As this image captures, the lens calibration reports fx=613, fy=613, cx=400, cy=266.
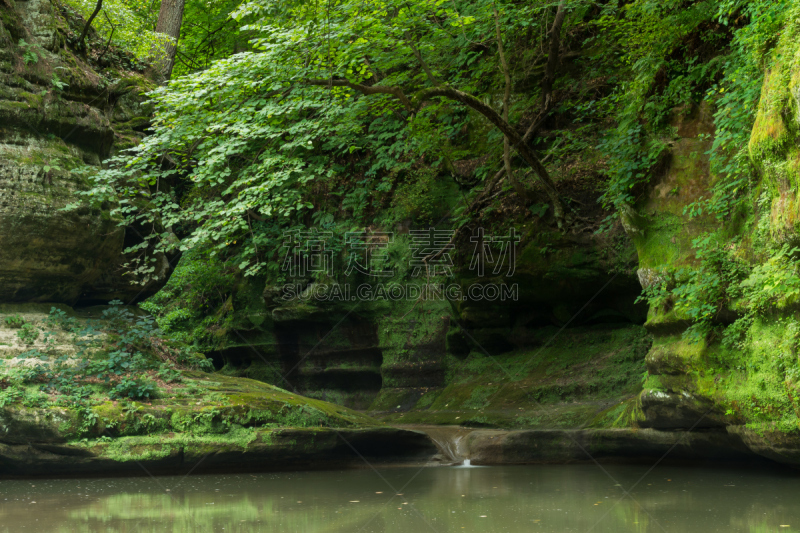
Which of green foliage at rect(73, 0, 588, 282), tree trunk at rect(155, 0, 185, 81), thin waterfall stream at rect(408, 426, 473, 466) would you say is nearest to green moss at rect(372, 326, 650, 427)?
thin waterfall stream at rect(408, 426, 473, 466)

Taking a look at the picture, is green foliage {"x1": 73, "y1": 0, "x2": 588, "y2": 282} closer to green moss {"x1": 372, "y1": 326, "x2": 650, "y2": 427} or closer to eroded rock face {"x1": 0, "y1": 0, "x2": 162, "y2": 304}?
eroded rock face {"x1": 0, "y1": 0, "x2": 162, "y2": 304}

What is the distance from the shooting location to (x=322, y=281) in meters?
13.8

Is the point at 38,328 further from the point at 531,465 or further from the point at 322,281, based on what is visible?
the point at 531,465

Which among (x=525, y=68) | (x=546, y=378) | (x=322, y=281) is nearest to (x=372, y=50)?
(x=525, y=68)

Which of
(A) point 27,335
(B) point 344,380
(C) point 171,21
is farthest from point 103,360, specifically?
(C) point 171,21

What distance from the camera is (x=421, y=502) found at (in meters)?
6.38

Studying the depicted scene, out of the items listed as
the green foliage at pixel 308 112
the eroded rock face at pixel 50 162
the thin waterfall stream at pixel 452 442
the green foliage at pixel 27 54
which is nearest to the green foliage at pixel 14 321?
the eroded rock face at pixel 50 162

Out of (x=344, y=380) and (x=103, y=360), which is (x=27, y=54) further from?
(x=344, y=380)

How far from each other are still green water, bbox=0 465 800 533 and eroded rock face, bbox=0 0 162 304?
3539 millimetres

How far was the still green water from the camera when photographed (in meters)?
5.23

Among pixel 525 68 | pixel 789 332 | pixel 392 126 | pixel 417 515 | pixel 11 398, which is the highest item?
pixel 525 68

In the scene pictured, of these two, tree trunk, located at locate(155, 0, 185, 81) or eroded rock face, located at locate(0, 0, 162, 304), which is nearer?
eroded rock face, located at locate(0, 0, 162, 304)

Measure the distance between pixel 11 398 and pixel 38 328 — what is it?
2.15 meters

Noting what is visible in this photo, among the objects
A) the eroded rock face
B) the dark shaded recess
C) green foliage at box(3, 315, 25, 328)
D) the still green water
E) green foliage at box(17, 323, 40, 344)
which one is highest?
the eroded rock face
